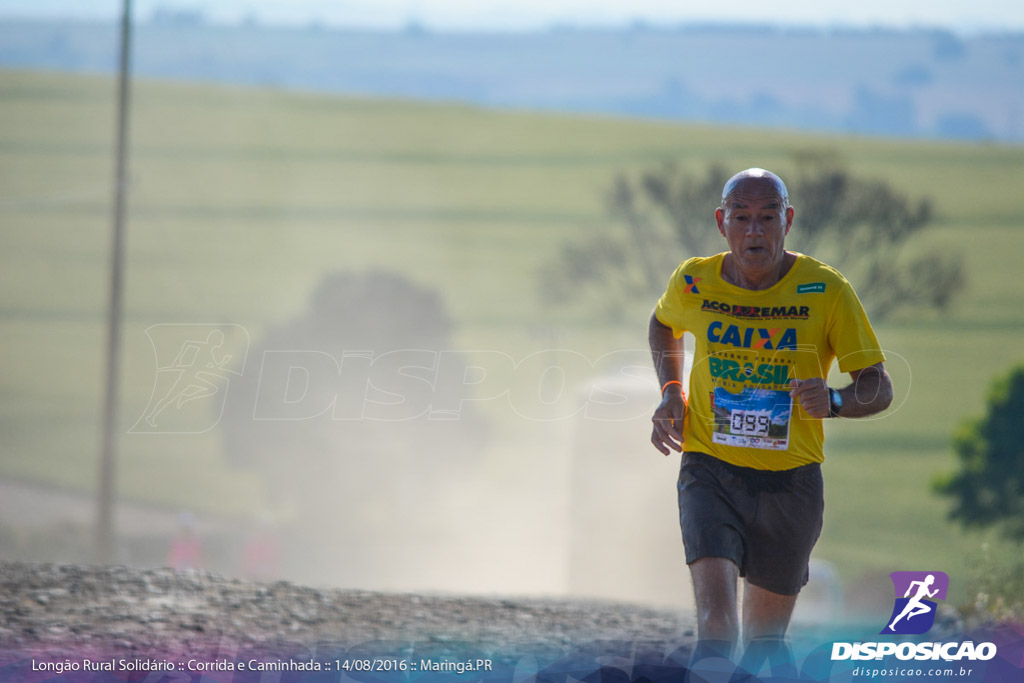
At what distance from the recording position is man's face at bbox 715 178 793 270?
3795 mm

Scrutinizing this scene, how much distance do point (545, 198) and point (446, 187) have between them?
5241mm

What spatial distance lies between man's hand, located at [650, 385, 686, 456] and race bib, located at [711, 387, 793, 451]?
0.18 m

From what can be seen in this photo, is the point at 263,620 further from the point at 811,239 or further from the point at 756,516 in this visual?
the point at 811,239

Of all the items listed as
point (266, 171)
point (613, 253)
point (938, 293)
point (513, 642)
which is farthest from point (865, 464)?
point (513, 642)

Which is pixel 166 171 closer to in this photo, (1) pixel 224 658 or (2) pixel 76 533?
(2) pixel 76 533

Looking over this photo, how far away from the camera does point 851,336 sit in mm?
3750

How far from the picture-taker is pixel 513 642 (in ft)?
17.5

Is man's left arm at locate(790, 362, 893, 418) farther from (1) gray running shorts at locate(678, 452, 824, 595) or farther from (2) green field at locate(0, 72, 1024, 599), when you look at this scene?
(2) green field at locate(0, 72, 1024, 599)

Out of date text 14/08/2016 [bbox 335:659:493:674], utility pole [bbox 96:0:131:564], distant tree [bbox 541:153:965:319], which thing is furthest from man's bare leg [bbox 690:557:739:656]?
distant tree [bbox 541:153:965:319]

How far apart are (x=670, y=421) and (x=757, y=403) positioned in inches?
12.0

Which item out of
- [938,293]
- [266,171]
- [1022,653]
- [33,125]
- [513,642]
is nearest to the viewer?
[1022,653]

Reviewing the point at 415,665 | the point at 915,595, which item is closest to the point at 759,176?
the point at 915,595

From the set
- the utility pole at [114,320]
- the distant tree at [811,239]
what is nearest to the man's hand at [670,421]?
the utility pole at [114,320]

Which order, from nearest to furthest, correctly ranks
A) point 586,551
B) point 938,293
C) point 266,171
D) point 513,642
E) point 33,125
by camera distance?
1. point 513,642
2. point 586,551
3. point 938,293
4. point 33,125
5. point 266,171
